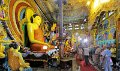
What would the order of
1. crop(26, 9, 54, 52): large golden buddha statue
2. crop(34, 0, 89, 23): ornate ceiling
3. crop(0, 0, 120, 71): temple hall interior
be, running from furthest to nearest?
1. crop(34, 0, 89, 23): ornate ceiling
2. crop(26, 9, 54, 52): large golden buddha statue
3. crop(0, 0, 120, 71): temple hall interior

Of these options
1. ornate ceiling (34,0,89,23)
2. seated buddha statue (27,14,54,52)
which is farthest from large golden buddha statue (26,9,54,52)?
ornate ceiling (34,0,89,23)

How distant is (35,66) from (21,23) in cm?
125

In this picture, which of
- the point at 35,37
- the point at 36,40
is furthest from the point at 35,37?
the point at 36,40

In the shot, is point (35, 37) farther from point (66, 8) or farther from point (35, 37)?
point (66, 8)

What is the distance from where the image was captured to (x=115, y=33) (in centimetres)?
536

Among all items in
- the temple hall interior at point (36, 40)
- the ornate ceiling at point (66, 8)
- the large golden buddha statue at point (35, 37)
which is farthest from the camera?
the ornate ceiling at point (66, 8)

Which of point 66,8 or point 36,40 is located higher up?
point 66,8

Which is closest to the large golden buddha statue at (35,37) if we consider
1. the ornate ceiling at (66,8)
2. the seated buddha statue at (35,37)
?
the seated buddha statue at (35,37)

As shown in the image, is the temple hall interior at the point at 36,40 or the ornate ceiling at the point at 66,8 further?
the ornate ceiling at the point at 66,8

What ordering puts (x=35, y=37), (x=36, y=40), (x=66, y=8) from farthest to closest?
(x=66, y=8)
(x=35, y=37)
(x=36, y=40)

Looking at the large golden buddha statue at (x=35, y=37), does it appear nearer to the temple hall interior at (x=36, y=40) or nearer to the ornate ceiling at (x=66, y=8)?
the temple hall interior at (x=36, y=40)

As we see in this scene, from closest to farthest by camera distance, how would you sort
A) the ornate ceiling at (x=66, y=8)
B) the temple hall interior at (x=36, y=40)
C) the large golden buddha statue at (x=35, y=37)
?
the temple hall interior at (x=36, y=40) → the large golden buddha statue at (x=35, y=37) → the ornate ceiling at (x=66, y=8)

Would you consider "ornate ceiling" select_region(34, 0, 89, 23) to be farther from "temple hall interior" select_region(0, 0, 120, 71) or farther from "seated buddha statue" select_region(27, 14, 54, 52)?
"seated buddha statue" select_region(27, 14, 54, 52)

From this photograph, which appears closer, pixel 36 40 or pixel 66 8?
pixel 36 40
